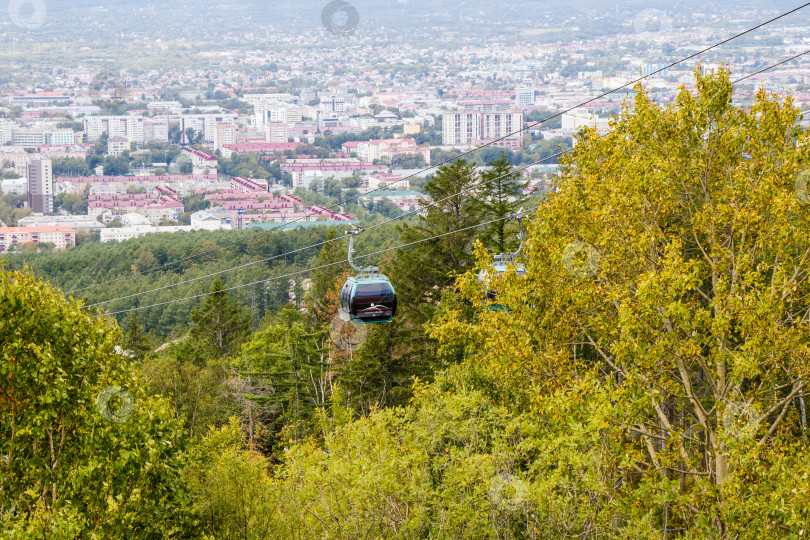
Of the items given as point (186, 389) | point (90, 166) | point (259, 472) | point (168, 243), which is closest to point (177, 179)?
point (90, 166)

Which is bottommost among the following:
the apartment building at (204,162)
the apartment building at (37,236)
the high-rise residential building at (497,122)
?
the apartment building at (37,236)

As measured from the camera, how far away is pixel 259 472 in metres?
9.77

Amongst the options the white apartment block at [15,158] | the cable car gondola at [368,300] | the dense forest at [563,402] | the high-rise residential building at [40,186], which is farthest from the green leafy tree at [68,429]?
the white apartment block at [15,158]

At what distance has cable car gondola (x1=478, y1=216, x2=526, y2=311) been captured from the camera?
35.6 feet

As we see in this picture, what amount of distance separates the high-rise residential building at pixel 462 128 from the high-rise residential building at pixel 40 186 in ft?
257

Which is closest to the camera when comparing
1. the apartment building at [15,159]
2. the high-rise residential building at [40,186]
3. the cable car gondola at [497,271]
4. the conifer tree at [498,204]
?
the cable car gondola at [497,271]

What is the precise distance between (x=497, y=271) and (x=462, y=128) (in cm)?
18791

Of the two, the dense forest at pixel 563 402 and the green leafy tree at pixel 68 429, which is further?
the dense forest at pixel 563 402

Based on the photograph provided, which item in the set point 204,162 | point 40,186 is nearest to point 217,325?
point 40,186

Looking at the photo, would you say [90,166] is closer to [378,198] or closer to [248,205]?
[248,205]

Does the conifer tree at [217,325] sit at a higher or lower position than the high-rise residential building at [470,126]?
lower

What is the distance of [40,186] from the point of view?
168 meters

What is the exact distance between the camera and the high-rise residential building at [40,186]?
162 meters

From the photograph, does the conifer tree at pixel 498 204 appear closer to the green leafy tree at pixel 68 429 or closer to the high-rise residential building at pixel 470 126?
the green leafy tree at pixel 68 429
